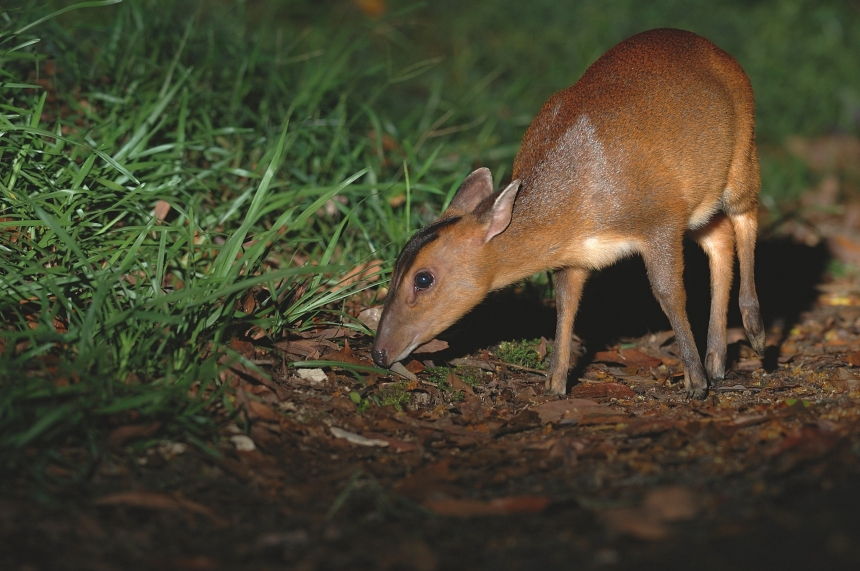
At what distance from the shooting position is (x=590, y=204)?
551 centimetres

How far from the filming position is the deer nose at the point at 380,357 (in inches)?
208

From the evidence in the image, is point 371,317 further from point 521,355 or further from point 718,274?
point 718,274

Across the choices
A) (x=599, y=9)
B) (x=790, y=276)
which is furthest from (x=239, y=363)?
(x=599, y=9)

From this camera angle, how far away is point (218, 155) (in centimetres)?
677

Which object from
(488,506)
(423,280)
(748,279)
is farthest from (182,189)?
(748,279)

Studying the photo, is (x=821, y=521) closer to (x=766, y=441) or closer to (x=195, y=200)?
(x=766, y=441)

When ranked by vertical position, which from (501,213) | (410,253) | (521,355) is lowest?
(521,355)

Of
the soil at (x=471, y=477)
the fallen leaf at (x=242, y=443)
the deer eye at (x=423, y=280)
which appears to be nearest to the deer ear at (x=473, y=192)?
the deer eye at (x=423, y=280)

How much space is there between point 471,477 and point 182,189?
9.11 feet

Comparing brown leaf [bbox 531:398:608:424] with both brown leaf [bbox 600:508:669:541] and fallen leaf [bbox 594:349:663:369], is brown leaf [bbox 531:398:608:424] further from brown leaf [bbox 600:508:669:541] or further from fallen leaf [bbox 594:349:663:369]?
brown leaf [bbox 600:508:669:541]

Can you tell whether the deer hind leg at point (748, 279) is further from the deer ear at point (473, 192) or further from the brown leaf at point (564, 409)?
the deer ear at point (473, 192)

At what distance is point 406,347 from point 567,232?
106 centimetres

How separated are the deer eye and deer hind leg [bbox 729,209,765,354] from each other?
2.13 m

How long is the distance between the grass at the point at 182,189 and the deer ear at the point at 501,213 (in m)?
0.76
